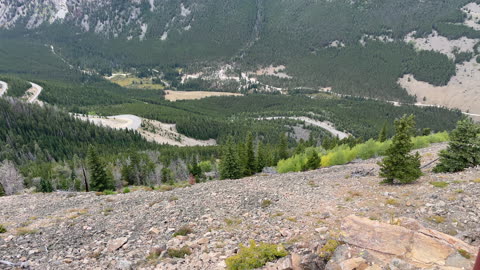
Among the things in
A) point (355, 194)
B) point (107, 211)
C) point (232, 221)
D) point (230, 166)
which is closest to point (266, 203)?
point (232, 221)

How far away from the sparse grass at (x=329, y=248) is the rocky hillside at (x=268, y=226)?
0.93 ft

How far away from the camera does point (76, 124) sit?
15800cm

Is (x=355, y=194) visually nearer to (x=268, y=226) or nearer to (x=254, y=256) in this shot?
(x=268, y=226)

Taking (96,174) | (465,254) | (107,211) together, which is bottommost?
(96,174)

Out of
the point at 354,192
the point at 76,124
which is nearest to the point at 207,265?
the point at 354,192

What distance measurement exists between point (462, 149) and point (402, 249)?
25.3 metres

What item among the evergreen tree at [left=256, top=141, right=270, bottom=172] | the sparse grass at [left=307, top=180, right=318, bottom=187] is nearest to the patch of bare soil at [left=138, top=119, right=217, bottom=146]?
the evergreen tree at [left=256, top=141, right=270, bottom=172]

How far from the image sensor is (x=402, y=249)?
15102mm

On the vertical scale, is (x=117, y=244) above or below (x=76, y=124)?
above

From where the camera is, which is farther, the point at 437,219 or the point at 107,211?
the point at 107,211

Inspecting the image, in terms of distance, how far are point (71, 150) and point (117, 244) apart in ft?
437

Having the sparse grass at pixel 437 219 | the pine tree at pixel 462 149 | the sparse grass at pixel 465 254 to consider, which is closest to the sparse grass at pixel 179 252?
the sparse grass at pixel 465 254

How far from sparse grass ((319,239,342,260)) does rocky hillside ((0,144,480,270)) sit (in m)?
0.28

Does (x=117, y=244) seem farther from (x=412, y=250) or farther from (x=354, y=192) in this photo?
(x=354, y=192)
